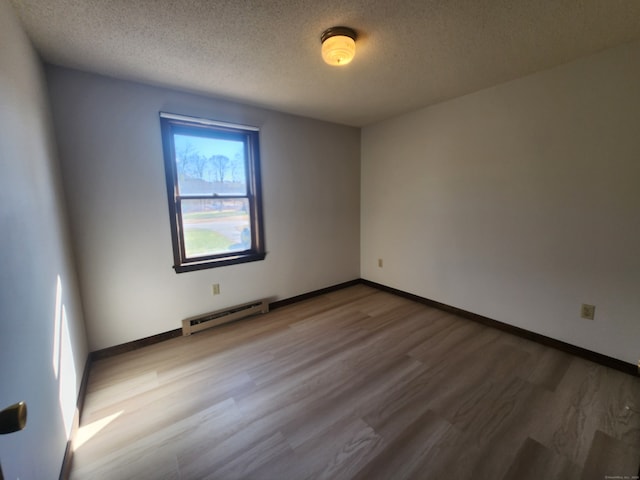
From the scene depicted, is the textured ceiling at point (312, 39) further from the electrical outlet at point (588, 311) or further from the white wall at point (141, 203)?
the electrical outlet at point (588, 311)

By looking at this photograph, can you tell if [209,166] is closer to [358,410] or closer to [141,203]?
[141,203]

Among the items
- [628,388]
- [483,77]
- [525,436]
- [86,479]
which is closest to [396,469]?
[525,436]

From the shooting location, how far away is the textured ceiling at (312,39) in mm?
1419

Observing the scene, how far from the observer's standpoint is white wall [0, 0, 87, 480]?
0.97m

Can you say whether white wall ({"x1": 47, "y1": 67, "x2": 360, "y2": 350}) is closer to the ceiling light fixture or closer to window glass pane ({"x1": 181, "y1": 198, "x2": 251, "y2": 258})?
window glass pane ({"x1": 181, "y1": 198, "x2": 251, "y2": 258})

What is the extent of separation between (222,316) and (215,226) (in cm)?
95

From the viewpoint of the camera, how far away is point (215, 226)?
277 centimetres

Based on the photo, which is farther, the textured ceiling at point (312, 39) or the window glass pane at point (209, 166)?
the window glass pane at point (209, 166)

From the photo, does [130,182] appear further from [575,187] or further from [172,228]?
[575,187]

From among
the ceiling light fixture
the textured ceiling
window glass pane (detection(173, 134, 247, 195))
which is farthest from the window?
the ceiling light fixture

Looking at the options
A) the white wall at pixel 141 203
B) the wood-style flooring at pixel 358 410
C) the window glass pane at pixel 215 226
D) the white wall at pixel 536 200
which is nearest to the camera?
the wood-style flooring at pixel 358 410

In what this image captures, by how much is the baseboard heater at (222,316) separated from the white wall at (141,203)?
7 cm

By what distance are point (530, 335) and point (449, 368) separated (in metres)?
1.01

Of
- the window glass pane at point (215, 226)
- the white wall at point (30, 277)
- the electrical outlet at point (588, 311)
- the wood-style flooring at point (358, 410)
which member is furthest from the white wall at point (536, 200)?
the white wall at point (30, 277)
